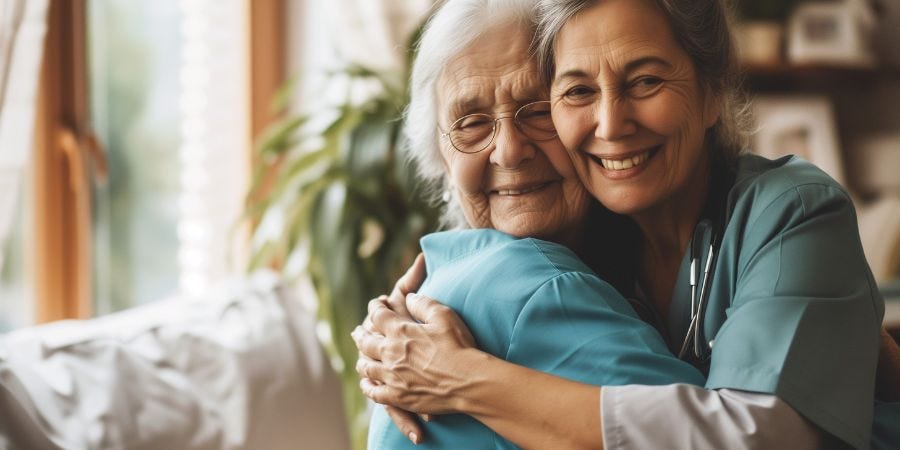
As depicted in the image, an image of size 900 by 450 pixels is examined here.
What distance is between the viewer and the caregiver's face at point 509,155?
133cm

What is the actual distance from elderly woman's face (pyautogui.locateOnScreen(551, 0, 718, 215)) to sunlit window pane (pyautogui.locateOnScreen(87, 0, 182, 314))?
1.98 metres

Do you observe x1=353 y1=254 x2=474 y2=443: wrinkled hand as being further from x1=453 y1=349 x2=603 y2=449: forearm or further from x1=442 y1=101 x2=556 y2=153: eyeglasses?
x1=442 y1=101 x2=556 y2=153: eyeglasses

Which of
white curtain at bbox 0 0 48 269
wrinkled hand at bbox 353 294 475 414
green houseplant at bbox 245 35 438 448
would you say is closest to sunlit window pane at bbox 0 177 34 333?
green houseplant at bbox 245 35 438 448

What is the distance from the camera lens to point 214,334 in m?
1.74

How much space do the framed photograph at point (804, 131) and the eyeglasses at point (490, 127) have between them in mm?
2233

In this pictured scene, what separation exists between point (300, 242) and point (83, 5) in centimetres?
91

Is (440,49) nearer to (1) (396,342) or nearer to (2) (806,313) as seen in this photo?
(1) (396,342)

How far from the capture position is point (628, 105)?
1272mm

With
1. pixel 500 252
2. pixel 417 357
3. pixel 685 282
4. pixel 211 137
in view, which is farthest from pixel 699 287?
pixel 211 137

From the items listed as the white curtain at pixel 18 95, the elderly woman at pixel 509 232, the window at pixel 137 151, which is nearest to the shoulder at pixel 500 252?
the elderly woman at pixel 509 232

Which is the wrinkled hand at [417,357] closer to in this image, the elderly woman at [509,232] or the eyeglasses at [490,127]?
the elderly woman at [509,232]

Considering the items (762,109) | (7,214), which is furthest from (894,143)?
(7,214)

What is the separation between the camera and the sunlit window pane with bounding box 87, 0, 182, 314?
115 inches

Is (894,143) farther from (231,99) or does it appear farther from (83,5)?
(83,5)
